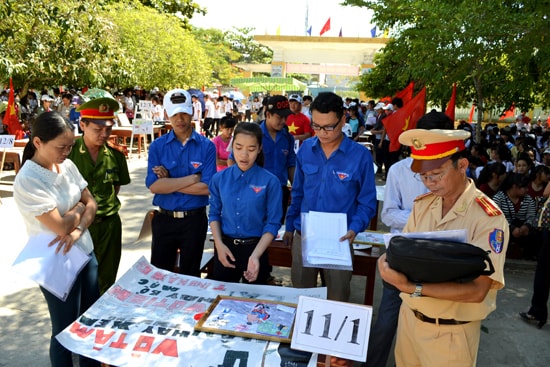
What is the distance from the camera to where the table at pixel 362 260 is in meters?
3.49

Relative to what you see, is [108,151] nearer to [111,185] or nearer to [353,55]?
[111,185]

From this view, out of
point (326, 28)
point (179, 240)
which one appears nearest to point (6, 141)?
point (179, 240)

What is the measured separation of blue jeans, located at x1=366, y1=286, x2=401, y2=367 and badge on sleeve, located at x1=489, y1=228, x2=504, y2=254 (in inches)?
41.7

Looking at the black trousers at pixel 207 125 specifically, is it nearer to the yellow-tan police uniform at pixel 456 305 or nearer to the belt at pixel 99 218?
the belt at pixel 99 218

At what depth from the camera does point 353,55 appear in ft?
109

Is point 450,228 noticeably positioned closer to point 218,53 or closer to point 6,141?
point 6,141

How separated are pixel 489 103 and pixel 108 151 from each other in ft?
31.9

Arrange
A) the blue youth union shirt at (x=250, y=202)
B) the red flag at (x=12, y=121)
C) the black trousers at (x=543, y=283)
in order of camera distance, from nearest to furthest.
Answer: the blue youth union shirt at (x=250, y=202), the black trousers at (x=543, y=283), the red flag at (x=12, y=121)

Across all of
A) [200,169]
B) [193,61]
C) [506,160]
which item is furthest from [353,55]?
[200,169]

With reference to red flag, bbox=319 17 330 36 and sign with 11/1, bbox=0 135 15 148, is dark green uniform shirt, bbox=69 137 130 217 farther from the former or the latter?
red flag, bbox=319 17 330 36

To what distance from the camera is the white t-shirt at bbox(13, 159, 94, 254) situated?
231 cm

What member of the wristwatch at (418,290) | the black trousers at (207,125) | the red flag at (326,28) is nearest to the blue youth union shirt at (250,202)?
the wristwatch at (418,290)

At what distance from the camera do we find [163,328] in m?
2.24

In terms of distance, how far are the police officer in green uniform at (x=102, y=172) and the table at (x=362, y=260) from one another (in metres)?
1.21
